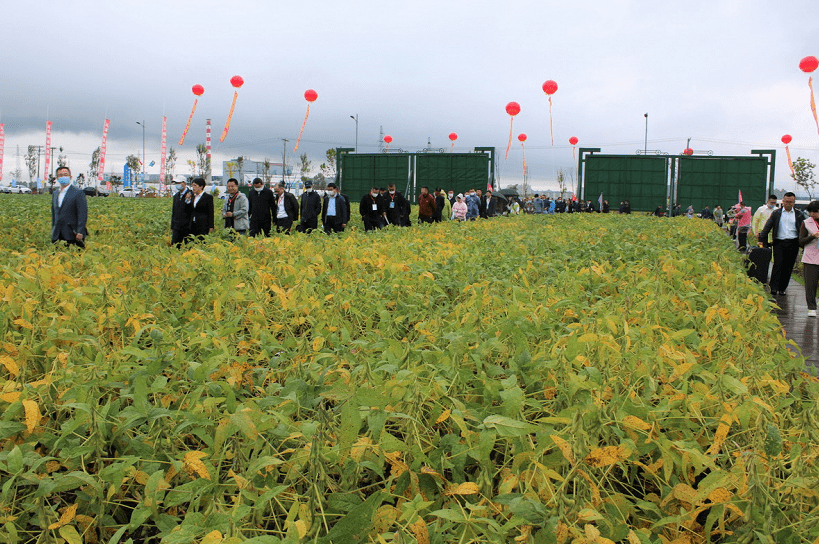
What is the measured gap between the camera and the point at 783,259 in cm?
1074

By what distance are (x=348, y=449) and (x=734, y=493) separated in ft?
3.11

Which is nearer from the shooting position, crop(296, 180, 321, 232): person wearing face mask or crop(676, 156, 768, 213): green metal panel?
crop(296, 180, 321, 232): person wearing face mask

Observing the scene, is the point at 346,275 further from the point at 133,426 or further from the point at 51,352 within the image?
the point at 133,426

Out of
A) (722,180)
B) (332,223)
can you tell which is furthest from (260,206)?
(722,180)

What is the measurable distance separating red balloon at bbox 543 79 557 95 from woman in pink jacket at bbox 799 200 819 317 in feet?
40.3

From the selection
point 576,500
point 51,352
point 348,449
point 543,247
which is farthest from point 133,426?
point 543,247

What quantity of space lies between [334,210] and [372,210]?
2.58m

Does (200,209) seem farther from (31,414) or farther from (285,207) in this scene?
(31,414)

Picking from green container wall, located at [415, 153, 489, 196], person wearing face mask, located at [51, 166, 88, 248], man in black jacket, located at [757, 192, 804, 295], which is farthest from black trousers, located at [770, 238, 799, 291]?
green container wall, located at [415, 153, 489, 196]

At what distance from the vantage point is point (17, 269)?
4102 mm

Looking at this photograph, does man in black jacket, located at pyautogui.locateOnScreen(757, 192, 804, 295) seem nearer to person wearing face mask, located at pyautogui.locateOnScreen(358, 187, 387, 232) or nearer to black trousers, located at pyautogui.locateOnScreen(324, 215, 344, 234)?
black trousers, located at pyautogui.locateOnScreen(324, 215, 344, 234)

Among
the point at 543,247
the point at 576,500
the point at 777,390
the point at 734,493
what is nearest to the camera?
the point at 576,500

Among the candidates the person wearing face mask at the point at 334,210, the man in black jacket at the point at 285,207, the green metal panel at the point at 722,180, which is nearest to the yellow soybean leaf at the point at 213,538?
the man in black jacket at the point at 285,207

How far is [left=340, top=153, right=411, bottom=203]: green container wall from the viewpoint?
2969 centimetres
